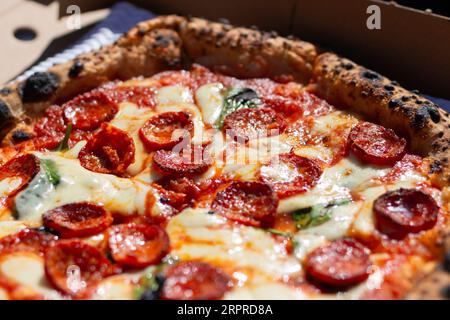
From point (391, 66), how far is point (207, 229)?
2.15 metres

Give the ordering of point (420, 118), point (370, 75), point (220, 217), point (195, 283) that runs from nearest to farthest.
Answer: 1. point (195, 283)
2. point (220, 217)
3. point (420, 118)
4. point (370, 75)

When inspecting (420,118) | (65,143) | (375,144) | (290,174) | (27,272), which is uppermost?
(420,118)

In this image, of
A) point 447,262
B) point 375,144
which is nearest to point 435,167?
point 375,144

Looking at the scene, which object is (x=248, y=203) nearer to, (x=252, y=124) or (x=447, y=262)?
(x=252, y=124)

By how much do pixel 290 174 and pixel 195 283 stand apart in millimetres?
913

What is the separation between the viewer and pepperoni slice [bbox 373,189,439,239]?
2947 millimetres

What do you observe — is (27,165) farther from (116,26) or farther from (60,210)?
(116,26)

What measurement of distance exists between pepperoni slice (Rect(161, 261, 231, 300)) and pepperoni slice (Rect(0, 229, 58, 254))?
0.70 metres

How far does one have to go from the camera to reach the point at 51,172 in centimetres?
343

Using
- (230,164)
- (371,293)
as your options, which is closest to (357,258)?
(371,293)

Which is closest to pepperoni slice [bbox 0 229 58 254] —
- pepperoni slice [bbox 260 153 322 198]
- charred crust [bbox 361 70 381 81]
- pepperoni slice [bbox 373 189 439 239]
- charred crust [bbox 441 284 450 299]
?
pepperoni slice [bbox 260 153 322 198]

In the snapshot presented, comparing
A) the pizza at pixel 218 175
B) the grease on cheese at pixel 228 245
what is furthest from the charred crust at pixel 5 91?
the grease on cheese at pixel 228 245

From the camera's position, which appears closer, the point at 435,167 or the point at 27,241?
A: the point at 27,241

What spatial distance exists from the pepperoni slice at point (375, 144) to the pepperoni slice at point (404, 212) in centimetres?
36
